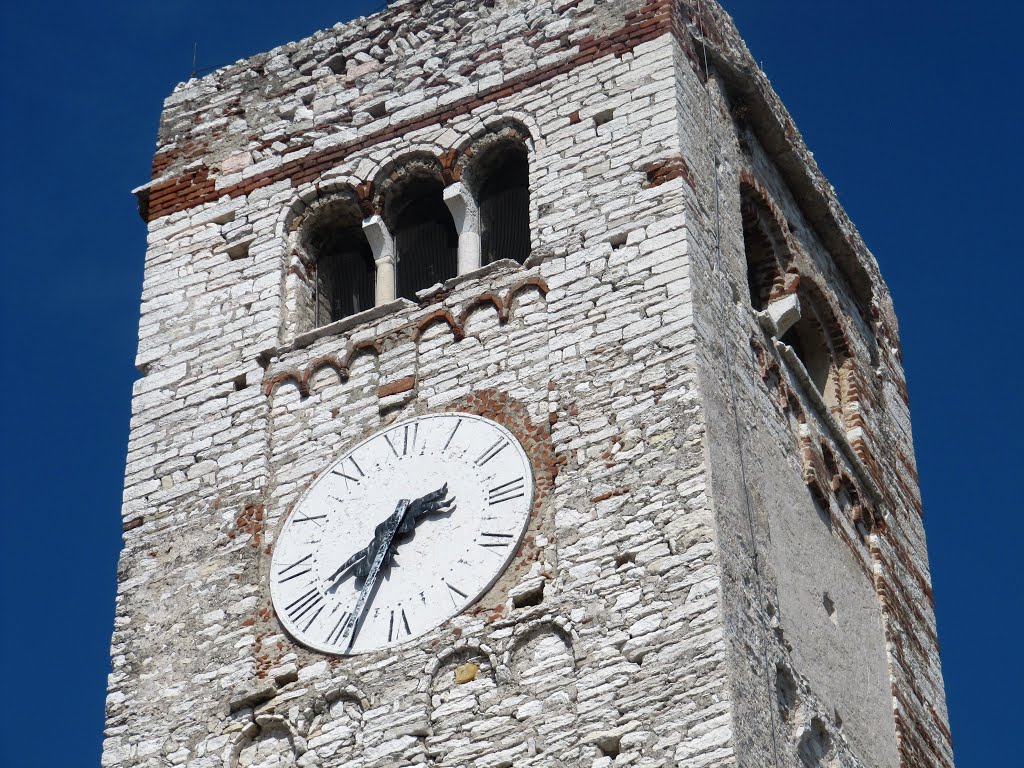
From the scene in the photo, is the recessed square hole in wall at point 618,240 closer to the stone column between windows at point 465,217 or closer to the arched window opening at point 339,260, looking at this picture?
the stone column between windows at point 465,217

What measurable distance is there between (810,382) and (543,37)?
12.2 feet

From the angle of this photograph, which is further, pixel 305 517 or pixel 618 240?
pixel 618 240

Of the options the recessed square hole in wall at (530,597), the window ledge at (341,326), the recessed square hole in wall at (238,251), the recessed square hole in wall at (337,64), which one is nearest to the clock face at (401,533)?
the recessed square hole in wall at (530,597)

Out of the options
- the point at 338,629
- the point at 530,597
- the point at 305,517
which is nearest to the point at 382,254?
the point at 305,517

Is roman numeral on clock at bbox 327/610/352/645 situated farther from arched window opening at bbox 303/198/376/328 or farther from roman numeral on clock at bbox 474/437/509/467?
arched window opening at bbox 303/198/376/328

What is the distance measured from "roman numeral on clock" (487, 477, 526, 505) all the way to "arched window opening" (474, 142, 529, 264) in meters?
2.86

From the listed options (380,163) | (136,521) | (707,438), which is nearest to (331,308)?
(380,163)

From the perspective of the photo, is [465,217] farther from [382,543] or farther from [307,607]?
[307,607]

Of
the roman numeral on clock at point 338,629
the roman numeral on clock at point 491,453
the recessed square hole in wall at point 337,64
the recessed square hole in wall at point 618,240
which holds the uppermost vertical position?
the recessed square hole in wall at point 337,64

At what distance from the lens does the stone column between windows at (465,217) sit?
22.8 m

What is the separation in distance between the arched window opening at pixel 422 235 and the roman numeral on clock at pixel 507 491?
9.99 ft

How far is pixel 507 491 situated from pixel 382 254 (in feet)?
11.5

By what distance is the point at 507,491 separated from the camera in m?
20.5

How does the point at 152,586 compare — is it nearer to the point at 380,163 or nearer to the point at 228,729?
the point at 228,729
